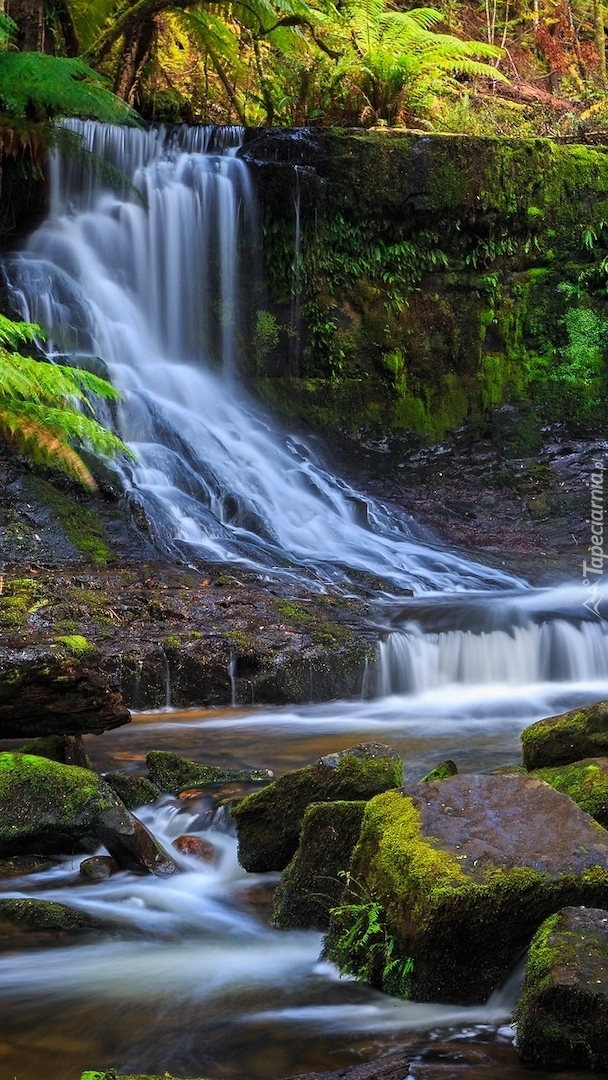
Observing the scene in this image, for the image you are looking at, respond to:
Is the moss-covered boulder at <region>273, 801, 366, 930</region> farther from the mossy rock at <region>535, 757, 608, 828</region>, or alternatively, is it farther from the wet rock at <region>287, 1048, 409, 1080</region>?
the wet rock at <region>287, 1048, 409, 1080</region>

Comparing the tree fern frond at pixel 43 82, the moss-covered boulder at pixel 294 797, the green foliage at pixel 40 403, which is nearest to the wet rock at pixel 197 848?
the moss-covered boulder at pixel 294 797

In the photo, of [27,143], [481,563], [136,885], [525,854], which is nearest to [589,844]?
[525,854]

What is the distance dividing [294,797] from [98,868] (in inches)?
31.6

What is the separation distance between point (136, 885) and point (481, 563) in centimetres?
699

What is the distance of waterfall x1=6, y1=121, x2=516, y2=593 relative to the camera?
9594 millimetres

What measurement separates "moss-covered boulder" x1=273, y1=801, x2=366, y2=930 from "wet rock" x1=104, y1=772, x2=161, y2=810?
1185 mm

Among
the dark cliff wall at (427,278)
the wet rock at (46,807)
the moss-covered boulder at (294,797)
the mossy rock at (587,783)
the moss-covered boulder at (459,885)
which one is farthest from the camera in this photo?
the dark cliff wall at (427,278)

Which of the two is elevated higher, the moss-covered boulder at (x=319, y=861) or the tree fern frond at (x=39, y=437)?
the tree fern frond at (x=39, y=437)

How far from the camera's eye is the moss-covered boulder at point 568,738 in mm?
4234

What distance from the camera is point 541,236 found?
1315 cm

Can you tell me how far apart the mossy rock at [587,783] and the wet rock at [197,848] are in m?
1.35

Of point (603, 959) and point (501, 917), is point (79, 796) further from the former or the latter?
point (603, 959)

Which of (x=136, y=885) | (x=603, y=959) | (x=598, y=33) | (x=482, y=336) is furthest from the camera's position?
(x=598, y=33)

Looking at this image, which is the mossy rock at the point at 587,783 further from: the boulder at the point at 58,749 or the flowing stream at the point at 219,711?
the boulder at the point at 58,749
